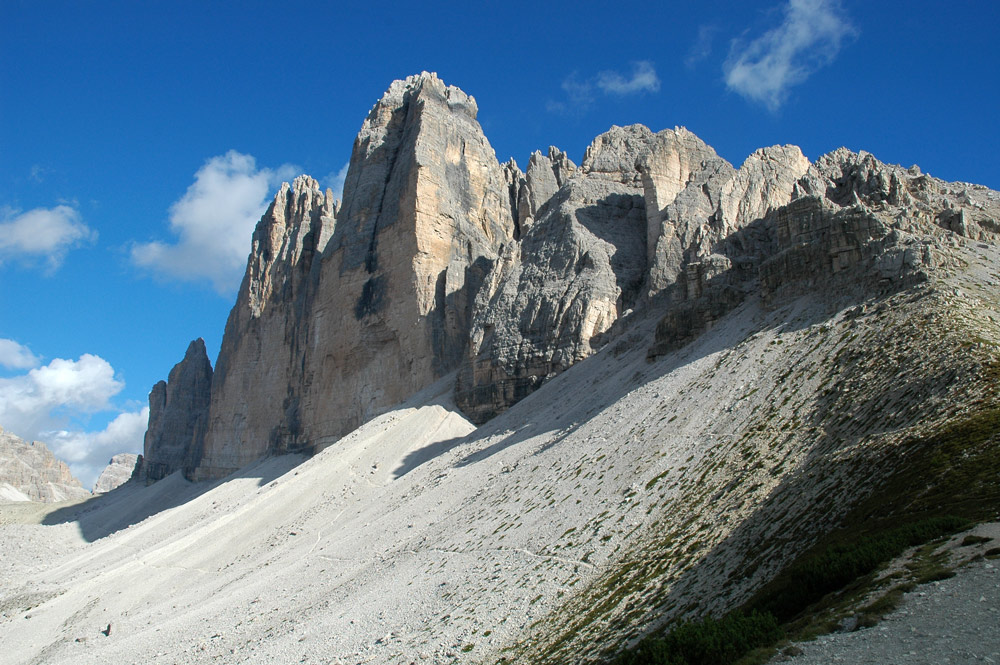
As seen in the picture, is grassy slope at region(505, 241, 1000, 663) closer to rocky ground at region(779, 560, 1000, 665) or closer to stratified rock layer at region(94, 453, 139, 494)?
rocky ground at region(779, 560, 1000, 665)

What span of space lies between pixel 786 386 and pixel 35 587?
38292mm

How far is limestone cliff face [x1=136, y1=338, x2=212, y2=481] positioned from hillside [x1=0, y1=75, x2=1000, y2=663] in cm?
1742

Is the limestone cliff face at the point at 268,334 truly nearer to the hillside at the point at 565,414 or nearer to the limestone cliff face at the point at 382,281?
the limestone cliff face at the point at 382,281

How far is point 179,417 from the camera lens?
9850cm

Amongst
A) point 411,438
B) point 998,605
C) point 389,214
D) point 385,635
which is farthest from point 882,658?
point 389,214

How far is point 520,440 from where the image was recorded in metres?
37.3

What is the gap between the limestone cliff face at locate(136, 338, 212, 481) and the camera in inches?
3706

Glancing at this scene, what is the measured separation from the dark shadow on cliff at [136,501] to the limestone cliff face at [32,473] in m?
21.9

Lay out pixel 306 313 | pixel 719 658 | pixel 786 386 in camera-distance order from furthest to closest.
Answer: pixel 306 313, pixel 786 386, pixel 719 658

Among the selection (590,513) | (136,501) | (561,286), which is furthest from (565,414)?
(136,501)

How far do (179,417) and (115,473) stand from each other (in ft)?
206

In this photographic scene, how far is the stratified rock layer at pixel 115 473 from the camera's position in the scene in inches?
5782

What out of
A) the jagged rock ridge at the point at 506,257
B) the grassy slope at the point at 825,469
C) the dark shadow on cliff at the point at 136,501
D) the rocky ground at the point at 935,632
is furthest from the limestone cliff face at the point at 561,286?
the rocky ground at the point at 935,632

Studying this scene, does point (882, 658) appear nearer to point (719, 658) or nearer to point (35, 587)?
point (719, 658)
